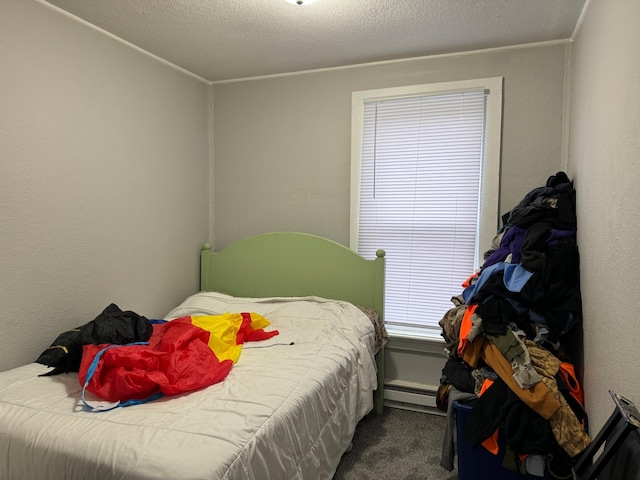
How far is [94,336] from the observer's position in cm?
207

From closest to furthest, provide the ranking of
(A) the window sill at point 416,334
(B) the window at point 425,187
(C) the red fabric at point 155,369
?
1. (C) the red fabric at point 155,369
2. (B) the window at point 425,187
3. (A) the window sill at point 416,334

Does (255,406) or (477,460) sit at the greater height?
(255,406)

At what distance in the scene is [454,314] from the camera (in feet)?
7.30

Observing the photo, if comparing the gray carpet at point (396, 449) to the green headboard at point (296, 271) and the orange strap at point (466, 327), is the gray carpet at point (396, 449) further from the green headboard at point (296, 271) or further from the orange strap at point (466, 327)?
the orange strap at point (466, 327)

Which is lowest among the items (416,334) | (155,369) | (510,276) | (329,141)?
(416,334)

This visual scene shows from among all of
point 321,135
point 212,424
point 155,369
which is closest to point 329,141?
point 321,135

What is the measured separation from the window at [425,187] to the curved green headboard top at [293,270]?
151 millimetres

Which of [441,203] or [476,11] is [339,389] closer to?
[441,203]

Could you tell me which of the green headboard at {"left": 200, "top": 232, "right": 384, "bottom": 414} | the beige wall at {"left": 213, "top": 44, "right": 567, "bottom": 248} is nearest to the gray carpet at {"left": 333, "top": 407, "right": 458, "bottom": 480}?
the green headboard at {"left": 200, "top": 232, "right": 384, "bottom": 414}

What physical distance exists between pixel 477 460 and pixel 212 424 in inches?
45.7

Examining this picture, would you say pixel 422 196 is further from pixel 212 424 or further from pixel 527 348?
pixel 212 424

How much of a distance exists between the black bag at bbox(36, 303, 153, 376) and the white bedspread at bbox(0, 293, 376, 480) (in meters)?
0.07

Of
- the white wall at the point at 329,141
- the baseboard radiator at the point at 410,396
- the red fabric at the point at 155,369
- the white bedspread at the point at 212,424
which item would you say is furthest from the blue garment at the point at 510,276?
the red fabric at the point at 155,369

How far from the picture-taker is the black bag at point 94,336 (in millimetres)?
1958
